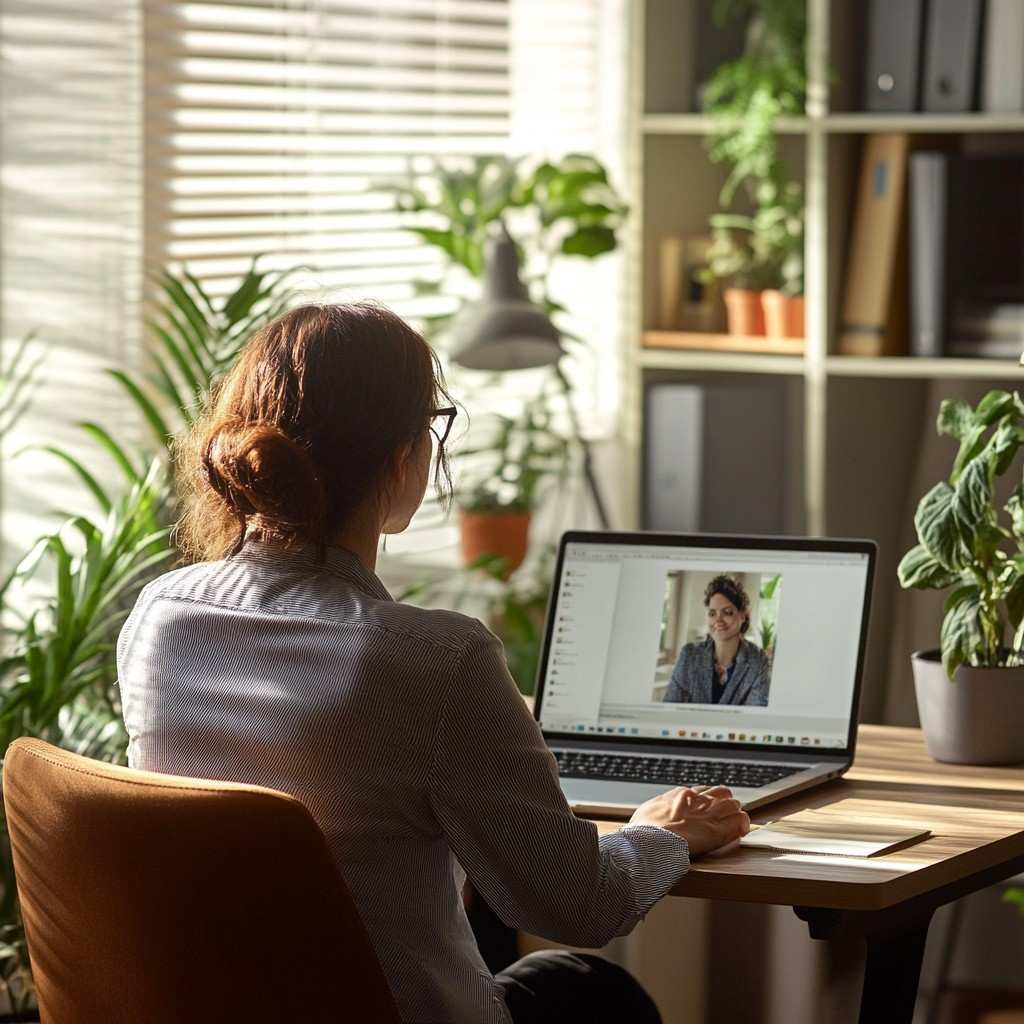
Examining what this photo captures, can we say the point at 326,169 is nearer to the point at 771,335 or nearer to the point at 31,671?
the point at 771,335

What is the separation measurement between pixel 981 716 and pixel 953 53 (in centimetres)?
172

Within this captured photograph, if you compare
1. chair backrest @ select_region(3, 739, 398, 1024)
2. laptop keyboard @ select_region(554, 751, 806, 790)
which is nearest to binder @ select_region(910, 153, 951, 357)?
laptop keyboard @ select_region(554, 751, 806, 790)

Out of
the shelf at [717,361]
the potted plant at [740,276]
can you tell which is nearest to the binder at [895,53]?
the potted plant at [740,276]

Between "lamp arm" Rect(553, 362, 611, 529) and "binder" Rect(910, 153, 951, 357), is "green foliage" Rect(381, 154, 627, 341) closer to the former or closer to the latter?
"lamp arm" Rect(553, 362, 611, 529)

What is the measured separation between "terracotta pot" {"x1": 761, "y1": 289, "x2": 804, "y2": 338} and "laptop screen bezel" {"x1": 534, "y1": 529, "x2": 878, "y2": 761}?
1.63 m

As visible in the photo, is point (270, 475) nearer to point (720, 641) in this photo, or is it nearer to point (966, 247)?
point (720, 641)

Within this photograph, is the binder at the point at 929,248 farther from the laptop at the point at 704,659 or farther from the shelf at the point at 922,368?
the laptop at the point at 704,659

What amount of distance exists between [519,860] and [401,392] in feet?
1.37

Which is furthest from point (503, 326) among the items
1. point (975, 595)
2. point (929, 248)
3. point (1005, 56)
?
point (975, 595)

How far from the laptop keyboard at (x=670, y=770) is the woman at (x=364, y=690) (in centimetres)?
27

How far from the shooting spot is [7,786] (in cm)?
159

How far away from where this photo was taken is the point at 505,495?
3848mm

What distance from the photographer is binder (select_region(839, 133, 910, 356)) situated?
3529 mm

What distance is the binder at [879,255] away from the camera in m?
3.53
